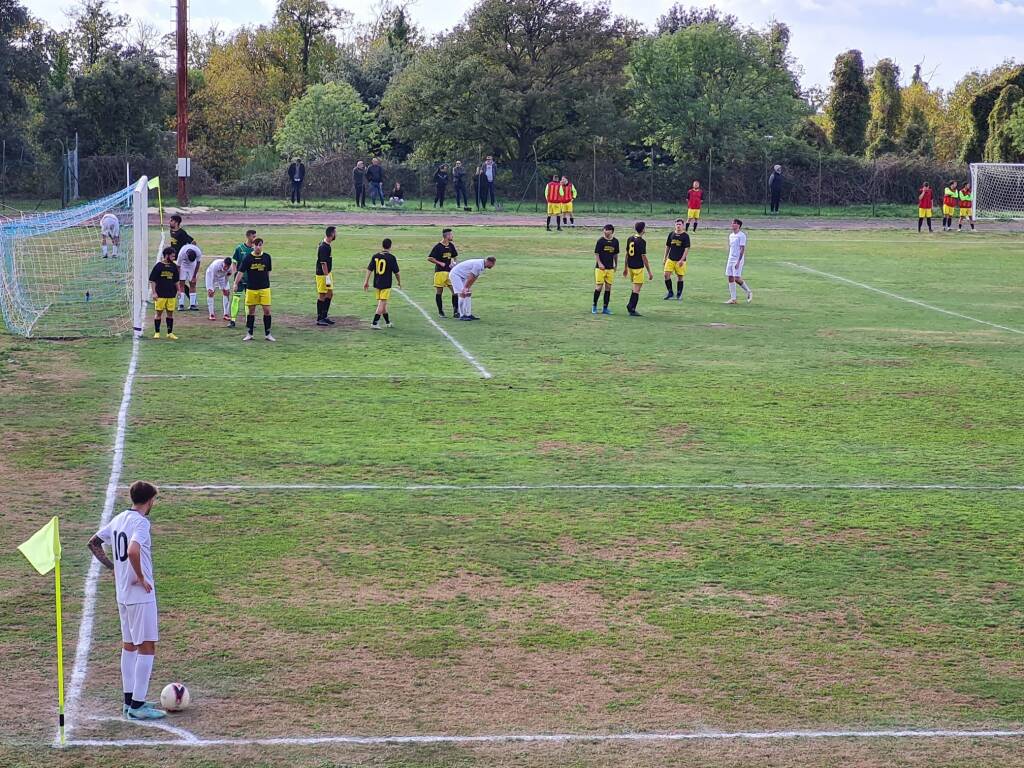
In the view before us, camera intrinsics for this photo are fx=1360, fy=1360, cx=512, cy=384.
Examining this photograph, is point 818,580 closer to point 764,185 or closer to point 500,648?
point 500,648

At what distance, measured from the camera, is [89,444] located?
17875 mm

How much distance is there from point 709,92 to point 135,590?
62.3m

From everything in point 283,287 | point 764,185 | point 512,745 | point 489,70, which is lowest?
point 512,745

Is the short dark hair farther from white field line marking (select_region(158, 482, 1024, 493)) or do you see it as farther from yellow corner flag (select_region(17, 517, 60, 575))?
white field line marking (select_region(158, 482, 1024, 493))

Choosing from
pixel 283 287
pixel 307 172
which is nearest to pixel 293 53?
pixel 307 172

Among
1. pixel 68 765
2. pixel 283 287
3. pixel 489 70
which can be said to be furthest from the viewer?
pixel 489 70

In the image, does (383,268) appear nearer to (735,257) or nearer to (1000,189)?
(735,257)

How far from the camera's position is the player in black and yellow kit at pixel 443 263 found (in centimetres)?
2923

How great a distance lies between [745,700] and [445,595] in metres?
3.29

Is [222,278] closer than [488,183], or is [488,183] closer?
[222,278]

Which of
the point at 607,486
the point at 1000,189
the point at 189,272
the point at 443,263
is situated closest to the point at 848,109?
the point at 1000,189

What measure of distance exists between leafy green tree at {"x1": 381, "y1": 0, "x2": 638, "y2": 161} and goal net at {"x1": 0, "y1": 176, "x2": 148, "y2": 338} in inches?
931

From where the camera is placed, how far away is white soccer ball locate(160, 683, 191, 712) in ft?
32.1

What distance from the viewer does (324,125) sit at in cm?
6894
